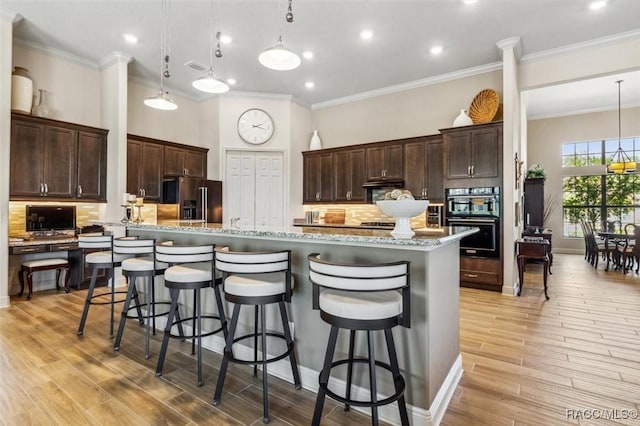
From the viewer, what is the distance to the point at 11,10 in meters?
3.93

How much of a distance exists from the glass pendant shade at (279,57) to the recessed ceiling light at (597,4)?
11.6 ft

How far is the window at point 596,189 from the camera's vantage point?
8414 mm

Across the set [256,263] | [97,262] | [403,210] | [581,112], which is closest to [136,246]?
[97,262]

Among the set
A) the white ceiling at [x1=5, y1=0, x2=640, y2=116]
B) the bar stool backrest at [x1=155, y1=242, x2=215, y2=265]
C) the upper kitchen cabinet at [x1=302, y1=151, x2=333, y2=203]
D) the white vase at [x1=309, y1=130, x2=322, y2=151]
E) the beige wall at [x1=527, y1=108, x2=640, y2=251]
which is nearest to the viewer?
the bar stool backrest at [x1=155, y1=242, x2=215, y2=265]

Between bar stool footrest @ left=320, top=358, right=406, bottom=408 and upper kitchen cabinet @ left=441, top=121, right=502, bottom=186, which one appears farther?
upper kitchen cabinet @ left=441, top=121, right=502, bottom=186

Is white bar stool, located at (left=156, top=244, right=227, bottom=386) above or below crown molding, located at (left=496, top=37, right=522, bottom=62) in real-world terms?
below

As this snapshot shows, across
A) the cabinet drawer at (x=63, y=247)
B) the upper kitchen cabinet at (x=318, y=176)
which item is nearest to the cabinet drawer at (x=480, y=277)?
the upper kitchen cabinet at (x=318, y=176)

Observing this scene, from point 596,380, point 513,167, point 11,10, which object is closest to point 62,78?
point 11,10

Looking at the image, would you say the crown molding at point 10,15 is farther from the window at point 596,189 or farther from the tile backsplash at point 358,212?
the window at point 596,189

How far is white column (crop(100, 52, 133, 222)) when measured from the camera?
16.6 ft

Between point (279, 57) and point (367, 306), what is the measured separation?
2277mm

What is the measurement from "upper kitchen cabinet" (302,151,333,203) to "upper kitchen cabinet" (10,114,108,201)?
3.72 m

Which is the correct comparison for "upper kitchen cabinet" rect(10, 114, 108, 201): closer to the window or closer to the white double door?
the white double door

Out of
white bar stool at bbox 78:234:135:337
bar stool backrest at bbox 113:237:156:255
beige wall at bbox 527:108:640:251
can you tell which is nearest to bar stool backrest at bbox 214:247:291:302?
bar stool backrest at bbox 113:237:156:255
